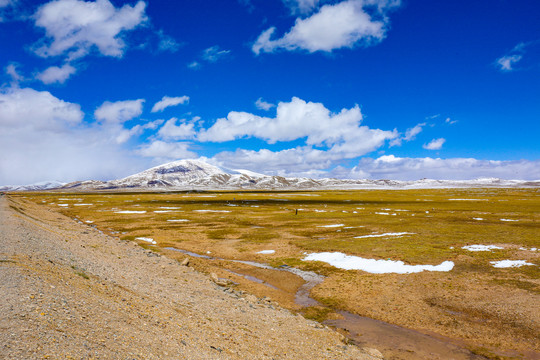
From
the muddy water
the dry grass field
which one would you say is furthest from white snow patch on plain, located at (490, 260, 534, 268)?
the muddy water

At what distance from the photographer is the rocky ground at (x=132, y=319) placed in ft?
35.3

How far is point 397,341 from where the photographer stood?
18.2 m

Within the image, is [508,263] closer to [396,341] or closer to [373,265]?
[373,265]

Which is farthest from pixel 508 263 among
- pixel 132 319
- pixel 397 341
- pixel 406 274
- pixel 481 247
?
pixel 132 319

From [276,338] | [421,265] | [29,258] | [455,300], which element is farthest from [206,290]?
[421,265]

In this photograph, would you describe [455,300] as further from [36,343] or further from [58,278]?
[58,278]

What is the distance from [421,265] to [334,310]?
14350 millimetres

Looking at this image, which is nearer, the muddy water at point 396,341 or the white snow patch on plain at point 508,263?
the muddy water at point 396,341

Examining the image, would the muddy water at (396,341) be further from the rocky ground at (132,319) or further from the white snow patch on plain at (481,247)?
the white snow patch on plain at (481,247)

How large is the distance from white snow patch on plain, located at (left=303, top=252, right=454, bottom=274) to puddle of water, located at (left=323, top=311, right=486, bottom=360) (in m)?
11.1

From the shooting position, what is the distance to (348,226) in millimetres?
59438

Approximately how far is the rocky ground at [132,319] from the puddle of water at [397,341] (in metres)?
1.66

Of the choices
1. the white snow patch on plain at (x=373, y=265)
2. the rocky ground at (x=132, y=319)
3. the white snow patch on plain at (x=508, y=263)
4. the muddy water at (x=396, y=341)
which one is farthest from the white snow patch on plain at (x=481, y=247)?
the rocky ground at (x=132, y=319)

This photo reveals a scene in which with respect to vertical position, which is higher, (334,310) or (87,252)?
(87,252)
